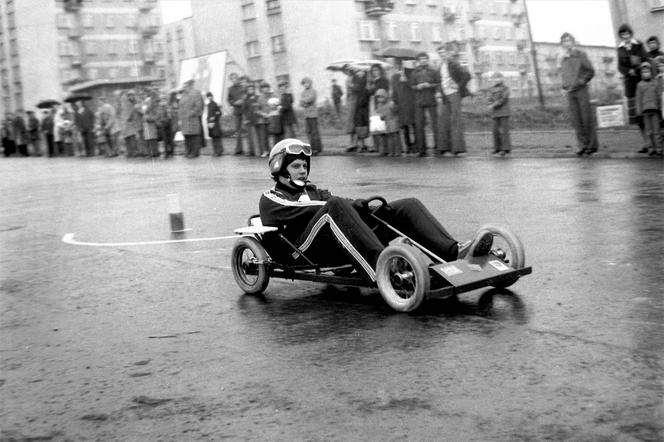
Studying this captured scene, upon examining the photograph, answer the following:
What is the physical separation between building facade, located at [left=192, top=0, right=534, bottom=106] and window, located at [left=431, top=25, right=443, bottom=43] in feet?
0.14

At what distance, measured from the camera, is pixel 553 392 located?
14.0 feet

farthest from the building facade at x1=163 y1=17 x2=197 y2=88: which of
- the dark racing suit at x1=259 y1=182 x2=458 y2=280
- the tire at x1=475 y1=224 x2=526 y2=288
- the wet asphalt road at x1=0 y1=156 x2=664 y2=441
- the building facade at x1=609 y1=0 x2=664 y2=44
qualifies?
the tire at x1=475 y1=224 x2=526 y2=288

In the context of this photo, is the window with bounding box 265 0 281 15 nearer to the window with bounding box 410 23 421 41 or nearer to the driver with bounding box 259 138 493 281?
the window with bounding box 410 23 421 41

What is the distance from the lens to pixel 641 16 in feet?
73.9

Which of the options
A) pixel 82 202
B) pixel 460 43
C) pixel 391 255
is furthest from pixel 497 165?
pixel 460 43

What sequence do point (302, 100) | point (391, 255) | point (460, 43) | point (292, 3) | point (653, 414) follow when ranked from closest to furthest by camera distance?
point (653, 414) → point (391, 255) → point (302, 100) → point (460, 43) → point (292, 3)

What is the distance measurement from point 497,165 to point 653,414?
13.1 m

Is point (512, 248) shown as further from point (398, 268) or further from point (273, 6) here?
point (273, 6)

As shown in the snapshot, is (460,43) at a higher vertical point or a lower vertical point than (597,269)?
higher

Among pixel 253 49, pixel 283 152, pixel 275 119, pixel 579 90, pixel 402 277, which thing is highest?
pixel 253 49

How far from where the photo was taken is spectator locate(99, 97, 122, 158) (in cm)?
3266

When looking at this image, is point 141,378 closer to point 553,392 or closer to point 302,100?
point 553,392

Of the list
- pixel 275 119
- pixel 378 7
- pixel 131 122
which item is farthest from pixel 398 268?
pixel 378 7

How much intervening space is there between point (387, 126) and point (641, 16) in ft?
21.2
